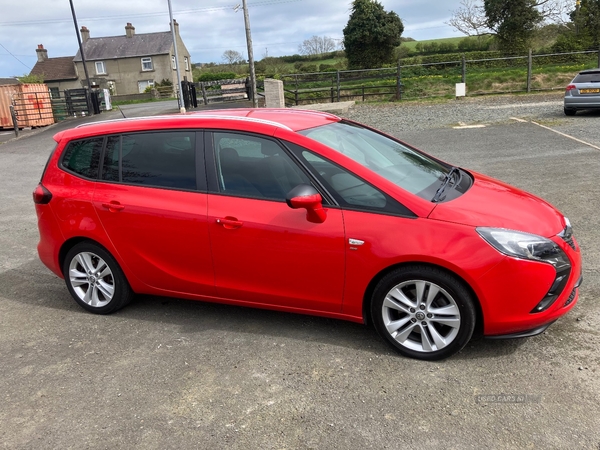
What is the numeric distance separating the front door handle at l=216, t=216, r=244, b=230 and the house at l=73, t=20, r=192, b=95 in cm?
6135

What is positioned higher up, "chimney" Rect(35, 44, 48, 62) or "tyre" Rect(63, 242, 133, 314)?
"chimney" Rect(35, 44, 48, 62)

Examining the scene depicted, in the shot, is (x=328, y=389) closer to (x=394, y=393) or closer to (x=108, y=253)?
(x=394, y=393)

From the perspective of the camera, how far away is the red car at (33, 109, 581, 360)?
10.9 feet

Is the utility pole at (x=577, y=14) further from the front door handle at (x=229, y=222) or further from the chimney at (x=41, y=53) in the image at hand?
the chimney at (x=41, y=53)

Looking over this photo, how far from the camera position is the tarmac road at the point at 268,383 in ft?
9.39

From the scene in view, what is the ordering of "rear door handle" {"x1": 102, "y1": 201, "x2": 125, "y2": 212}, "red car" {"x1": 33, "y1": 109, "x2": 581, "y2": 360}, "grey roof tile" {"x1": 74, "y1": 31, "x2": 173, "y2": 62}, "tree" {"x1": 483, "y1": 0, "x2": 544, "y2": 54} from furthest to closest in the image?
"grey roof tile" {"x1": 74, "y1": 31, "x2": 173, "y2": 62} < "tree" {"x1": 483, "y1": 0, "x2": 544, "y2": 54} < "rear door handle" {"x1": 102, "y1": 201, "x2": 125, "y2": 212} < "red car" {"x1": 33, "y1": 109, "x2": 581, "y2": 360}

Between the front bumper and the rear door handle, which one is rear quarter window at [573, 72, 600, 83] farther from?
the rear door handle

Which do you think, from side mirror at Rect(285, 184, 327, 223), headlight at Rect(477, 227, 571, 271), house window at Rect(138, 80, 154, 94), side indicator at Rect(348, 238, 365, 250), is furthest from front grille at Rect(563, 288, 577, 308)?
house window at Rect(138, 80, 154, 94)

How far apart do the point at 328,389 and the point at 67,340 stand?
2.17 meters

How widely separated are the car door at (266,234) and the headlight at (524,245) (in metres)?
0.95

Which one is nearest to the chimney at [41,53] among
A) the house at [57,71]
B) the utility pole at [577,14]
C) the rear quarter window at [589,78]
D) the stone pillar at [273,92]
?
the house at [57,71]

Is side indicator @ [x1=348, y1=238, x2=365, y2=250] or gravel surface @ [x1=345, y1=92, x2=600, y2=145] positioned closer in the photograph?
side indicator @ [x1=348, y1=238, x2=365, y2=250]

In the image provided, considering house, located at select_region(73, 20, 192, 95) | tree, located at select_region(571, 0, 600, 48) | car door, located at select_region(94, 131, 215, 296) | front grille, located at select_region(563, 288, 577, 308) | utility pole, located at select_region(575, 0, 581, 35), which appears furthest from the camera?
house, located at select_region(73, 20, 192, 95)

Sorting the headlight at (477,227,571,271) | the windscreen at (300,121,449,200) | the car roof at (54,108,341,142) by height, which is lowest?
the headlight at (477,227,571,271)
